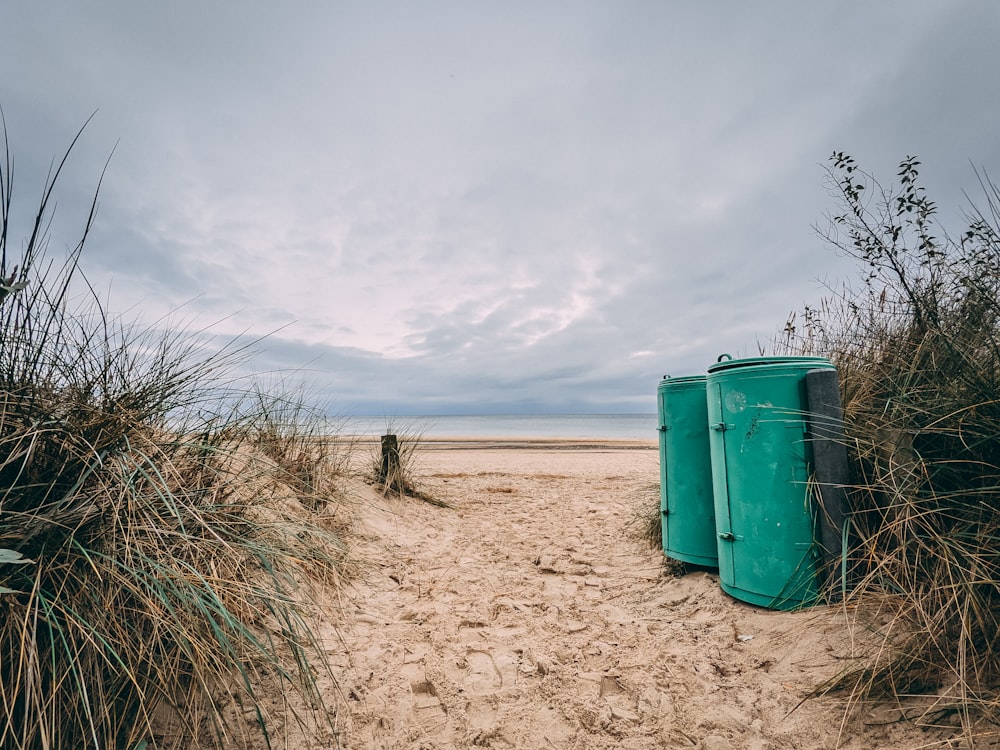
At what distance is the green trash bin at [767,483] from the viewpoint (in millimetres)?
2750

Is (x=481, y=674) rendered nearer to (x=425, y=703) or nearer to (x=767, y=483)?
(x=425, y=703)

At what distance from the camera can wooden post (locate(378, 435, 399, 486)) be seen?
5.79 m

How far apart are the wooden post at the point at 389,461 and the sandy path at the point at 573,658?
1.39m

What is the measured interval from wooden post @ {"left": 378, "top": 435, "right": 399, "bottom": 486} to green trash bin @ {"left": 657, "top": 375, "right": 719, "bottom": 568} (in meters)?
3.18

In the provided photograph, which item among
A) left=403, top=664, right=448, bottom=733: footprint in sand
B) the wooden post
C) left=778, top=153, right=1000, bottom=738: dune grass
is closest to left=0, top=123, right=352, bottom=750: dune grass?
left=403, top=664, right=448, bottom=733: footprint in sand

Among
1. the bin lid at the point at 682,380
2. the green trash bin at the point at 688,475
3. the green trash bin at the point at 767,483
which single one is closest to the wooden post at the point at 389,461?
the green trash bin at the point at 688,475

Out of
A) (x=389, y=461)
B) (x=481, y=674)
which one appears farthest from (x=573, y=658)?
(x=389, y=461)

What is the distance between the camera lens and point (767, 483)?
2.85m

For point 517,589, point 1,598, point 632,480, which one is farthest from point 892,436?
point 632,480

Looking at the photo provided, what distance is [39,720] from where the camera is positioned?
136 centimetres

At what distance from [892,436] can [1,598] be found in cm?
347

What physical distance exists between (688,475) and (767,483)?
0.77m

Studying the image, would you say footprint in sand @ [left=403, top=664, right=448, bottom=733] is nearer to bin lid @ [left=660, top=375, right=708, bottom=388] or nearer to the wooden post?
bin lid @ [left=660, top=375, right=708, bottom=388]

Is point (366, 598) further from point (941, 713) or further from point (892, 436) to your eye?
point (892, 436)
